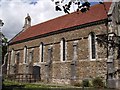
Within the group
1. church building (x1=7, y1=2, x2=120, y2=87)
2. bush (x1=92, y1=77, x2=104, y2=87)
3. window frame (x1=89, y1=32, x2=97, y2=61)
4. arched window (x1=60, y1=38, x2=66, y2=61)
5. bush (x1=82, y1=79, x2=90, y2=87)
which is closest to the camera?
bush (x1=92, y1=77, x2=104, y2=87)

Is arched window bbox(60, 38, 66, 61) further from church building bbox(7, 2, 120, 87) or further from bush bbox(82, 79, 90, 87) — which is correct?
bush bbox(82, 79, 90, 87)

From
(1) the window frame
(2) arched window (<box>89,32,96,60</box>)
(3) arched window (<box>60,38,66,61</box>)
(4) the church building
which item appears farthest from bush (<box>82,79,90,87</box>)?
(3) arched window (<box>60,38,66,61</box>)

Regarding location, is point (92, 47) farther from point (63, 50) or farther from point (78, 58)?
point (63, 50)

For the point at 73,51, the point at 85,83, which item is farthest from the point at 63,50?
the point at 85,83

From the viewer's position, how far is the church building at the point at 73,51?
2456cm

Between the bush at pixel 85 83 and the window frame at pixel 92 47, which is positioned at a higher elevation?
the window frame at pixel 92 47

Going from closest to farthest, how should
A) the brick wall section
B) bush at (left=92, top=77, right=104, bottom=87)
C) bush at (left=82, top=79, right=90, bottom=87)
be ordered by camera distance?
bush at (left=92, top=77, right=104, bottom=87) < bush at (left=82, top=79, right=90, bottom=87) < the brick wall section

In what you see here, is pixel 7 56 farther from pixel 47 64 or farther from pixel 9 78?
pixel 47 64

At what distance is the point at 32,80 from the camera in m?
35.1

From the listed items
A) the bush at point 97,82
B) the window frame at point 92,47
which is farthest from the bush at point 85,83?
the window frame at point 92,47

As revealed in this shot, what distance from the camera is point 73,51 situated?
2869 cm

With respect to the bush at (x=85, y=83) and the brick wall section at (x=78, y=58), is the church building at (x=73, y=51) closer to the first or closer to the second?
the brick wall section at (x=78, y=58)

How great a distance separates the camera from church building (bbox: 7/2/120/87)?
24.6 meters

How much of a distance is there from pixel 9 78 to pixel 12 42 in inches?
368
